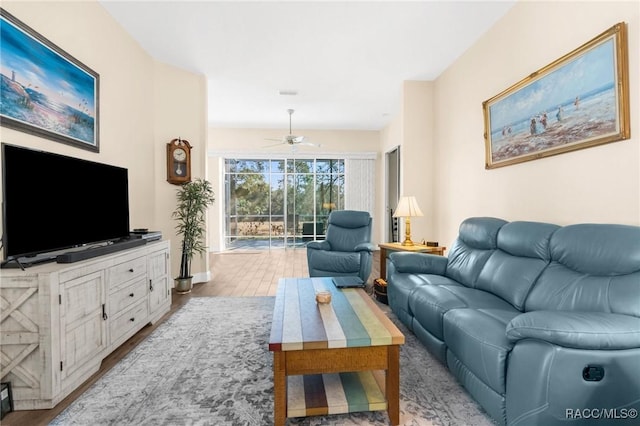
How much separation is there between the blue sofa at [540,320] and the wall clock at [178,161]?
3218 mm

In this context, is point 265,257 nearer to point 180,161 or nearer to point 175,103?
point 180,161

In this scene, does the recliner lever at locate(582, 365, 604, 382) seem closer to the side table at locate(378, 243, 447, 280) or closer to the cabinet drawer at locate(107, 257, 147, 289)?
the side table at locate(378, 243, 447, 280)

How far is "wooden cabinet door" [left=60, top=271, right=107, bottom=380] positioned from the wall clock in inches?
88.8

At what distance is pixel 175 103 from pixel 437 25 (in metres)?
3.47

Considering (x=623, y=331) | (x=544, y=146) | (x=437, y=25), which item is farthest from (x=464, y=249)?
(x=437, y=25)

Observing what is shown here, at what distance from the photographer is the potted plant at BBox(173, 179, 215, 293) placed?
156 inches

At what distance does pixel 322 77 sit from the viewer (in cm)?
441

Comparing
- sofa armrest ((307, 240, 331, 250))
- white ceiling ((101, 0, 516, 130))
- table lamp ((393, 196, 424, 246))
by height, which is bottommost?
sofa armrest ((307, 240, 331, 250))

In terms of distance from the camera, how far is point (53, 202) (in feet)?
6.53

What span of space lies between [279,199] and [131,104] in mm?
4328

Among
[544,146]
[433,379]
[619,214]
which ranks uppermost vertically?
[544,146]

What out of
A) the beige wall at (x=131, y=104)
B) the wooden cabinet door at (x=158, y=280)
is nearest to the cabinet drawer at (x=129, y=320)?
the wooden cabinet door at (x=158, y=280)

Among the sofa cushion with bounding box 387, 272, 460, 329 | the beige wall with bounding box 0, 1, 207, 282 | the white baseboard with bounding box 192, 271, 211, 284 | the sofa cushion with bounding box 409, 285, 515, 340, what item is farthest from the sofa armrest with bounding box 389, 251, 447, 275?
the white baseboard with bounding box 192, 271, 211, 284

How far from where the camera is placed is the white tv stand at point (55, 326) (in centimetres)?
166
